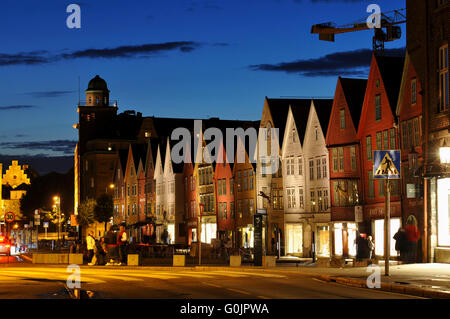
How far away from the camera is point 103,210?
122188mm

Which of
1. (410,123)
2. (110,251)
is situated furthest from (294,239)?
(110,251)

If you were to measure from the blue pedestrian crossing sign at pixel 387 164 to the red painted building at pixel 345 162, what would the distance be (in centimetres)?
2915

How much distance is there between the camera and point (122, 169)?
114938 millimetres

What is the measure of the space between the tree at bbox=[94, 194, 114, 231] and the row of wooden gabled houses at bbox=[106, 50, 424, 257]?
28.5 meters

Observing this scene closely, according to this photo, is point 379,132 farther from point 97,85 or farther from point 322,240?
point 97,85

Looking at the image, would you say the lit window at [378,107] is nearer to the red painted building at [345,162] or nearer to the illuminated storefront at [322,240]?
the red painted building at [345,162]

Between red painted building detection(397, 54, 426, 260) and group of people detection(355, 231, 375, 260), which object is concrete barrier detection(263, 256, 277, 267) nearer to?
group of people detection(355, 231, 375, 260)

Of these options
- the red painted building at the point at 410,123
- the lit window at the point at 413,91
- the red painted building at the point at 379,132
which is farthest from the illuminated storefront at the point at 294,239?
the lit window at the point at 413,91

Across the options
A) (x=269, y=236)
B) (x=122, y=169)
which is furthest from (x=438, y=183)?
(x=122, y=169)

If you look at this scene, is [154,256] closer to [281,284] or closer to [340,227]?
[340,227]

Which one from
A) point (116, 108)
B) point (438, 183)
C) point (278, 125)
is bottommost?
point (438, 183)

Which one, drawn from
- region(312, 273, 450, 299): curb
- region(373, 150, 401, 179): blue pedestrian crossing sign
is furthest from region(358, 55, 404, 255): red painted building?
region(312, 273, 450, 299): curb

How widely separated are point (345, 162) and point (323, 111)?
7.71 m
